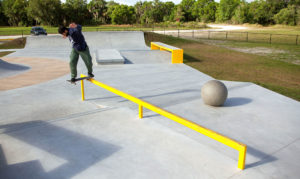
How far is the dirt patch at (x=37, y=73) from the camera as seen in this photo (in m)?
9.96

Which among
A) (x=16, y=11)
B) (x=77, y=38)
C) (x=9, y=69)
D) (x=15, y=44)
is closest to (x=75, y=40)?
(x=77, y=38)

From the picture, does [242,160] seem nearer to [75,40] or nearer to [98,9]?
[75,40]

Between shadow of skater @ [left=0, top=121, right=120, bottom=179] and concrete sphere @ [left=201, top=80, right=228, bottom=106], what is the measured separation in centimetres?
355

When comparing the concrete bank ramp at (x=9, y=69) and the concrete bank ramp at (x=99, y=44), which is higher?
the concrete bank ramp at (x=99, y=44)

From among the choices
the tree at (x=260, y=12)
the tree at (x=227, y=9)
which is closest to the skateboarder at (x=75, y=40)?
the tree at (x=260, y=12)

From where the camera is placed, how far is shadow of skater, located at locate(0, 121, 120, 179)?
154 inches

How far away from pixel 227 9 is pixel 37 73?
95.5 meters

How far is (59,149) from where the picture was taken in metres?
4.61

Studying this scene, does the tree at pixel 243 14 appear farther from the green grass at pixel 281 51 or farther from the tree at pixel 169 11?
the green grass at pixel 281 51

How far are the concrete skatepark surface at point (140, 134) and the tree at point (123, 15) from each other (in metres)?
84.8

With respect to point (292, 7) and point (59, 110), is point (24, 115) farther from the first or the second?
point (292, 7)

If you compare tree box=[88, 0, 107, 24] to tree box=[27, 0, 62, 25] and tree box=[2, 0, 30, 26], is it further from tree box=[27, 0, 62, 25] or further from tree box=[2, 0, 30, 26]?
tree box=[2, 0, 30, 26]

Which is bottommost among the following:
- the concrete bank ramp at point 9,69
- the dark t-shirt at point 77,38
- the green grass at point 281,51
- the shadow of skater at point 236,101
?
the shadow of skater at point 236,101

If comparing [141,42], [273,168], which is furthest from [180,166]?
→ [141,42]
